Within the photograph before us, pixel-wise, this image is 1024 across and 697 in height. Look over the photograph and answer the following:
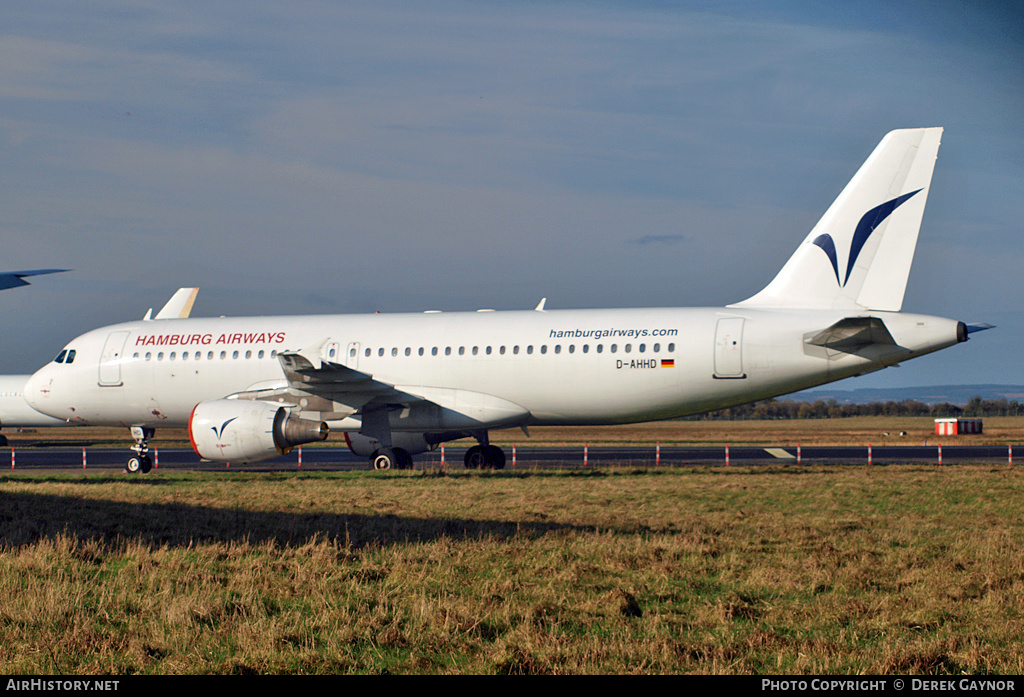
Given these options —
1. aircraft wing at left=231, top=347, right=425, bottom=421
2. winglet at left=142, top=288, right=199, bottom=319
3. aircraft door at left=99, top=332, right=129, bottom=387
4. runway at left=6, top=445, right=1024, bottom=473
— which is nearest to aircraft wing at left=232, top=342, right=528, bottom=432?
aircraft wing at left=231, top=347, right=425, bottom=421

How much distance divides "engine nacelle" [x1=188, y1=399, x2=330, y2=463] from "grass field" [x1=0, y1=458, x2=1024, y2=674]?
4216 mm

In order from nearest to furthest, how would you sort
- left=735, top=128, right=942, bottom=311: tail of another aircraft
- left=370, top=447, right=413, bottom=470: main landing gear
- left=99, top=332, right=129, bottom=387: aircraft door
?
1. left=735, top=128, right=942, bottom=311: tail of another aircraft
2. left=370, top=447, right=413, bottom=470: main landing gear
3. left=99, top=332, right=129, bottom=387: aircraft door

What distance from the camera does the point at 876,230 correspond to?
2219 centimetres

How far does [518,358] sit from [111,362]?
40.9 ft

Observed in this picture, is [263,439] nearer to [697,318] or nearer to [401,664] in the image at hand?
[697,318]

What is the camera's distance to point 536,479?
73.0ft

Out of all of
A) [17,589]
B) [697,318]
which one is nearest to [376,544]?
[17,589]

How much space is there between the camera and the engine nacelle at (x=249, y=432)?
22297mm

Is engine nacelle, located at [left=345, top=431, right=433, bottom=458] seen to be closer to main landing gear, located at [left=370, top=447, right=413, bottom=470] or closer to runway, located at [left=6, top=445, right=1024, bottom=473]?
main landing gear, located at [left=370, top=447, right=413, bottom=470]

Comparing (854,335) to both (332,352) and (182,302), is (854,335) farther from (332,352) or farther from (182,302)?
(182,302)

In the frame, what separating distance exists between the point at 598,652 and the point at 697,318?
16997 mm

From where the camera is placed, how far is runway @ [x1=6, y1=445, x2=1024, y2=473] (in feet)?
95.2

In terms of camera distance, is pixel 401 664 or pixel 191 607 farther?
pixel 191 607
